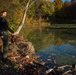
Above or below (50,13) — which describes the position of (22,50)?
below

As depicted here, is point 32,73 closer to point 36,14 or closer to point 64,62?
point 64,62

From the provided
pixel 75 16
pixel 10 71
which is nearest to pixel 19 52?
pixel 10 71

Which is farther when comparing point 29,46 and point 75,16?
point 75,16

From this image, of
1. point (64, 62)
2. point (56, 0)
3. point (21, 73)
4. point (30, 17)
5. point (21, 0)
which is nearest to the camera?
point (21, 73)

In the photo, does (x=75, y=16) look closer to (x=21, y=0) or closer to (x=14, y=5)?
(x=21, y=0)

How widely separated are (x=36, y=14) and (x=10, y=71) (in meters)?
58.8

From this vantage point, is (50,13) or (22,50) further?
(50,13)

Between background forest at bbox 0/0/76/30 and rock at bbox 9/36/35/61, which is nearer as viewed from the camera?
rock at bbox 9/36/35/61

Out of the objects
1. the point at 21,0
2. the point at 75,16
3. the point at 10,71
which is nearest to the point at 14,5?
the point at 21,0

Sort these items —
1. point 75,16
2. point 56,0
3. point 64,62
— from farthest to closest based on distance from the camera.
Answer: point 56,0, point 75,16, point 64,62

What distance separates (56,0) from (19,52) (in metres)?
74.8

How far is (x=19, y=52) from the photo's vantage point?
48.4ft

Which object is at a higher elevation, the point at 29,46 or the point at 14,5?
the point at 14,5

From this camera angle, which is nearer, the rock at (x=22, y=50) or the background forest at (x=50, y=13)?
the rock at (x=22, y=50)
